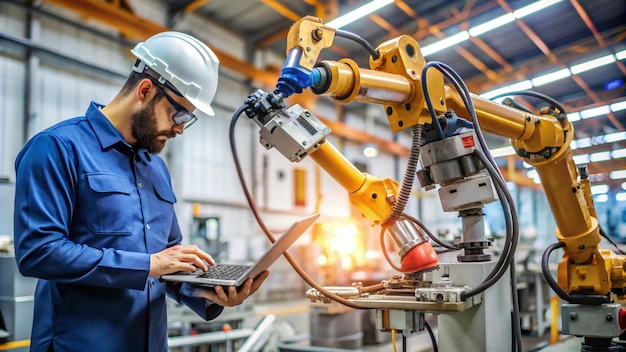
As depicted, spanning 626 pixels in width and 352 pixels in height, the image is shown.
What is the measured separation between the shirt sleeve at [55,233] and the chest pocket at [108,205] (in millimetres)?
50

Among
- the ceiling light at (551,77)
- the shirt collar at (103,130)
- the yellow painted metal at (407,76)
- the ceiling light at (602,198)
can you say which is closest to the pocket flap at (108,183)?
the shirt collar at (103,130)

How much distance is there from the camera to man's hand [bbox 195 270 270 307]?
1.31m

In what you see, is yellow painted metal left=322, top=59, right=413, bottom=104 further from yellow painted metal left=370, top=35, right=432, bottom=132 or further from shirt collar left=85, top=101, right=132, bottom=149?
shirt collar left=85, top=101, right=132, bottom=149

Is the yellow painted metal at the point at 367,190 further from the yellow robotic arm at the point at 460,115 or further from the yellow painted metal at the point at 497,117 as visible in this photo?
the yellow painted metal at the point at 497,117

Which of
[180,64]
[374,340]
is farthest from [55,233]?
[374,340]

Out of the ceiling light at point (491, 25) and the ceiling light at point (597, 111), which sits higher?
the ceiling light at point (491, 25)

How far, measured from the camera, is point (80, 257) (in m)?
1.20

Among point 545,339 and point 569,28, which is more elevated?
point 569,28

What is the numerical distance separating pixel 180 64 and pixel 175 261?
0.67 metres

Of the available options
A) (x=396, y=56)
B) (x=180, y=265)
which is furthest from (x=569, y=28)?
(x=180, y=265)

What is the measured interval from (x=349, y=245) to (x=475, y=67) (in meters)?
2.67

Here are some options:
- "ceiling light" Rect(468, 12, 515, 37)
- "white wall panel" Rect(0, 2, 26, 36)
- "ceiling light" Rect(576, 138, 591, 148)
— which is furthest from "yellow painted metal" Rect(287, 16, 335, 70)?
"white wall panel" Rect(0, 2, 26, 36)

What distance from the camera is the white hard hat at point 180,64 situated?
1534mm

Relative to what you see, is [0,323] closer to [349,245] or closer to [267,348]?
[267,348]
